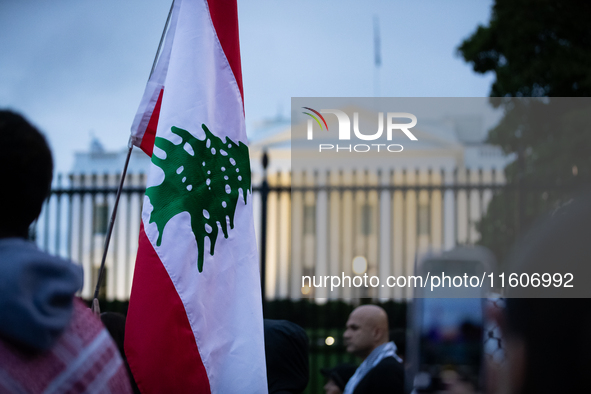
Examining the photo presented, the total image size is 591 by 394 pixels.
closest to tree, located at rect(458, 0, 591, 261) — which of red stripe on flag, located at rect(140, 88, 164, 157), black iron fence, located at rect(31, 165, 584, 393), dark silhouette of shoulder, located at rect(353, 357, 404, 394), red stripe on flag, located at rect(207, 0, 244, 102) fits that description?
black iron fence, located at rect(31, 165, 584, 393)

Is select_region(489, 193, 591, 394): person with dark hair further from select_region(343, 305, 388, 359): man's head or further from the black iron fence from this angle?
the black iron fence

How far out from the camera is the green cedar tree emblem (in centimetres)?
214

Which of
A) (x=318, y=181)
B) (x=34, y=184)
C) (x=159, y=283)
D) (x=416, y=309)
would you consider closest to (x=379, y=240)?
(x=318, y=181)

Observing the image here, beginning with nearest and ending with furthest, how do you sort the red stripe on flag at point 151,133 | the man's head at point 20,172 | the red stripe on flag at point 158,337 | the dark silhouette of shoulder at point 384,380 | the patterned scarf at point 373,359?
1. the man's head at point 20,172
2. the red stripe on flag at point 158,337
3. the red stripe on flag at point 151,133
4. the dark silhouette of shoulder at point 384,380
5. the patterned scarf at point 373,359

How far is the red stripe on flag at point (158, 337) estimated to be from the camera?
76.0 inches

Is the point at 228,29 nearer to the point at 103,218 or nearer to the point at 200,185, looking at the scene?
the point at 200,185

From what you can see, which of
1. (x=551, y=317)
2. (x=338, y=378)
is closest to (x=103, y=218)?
(x=338, y=378)

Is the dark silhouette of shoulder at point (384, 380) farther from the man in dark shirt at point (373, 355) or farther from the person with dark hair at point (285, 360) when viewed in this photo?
the person with dark hair at point (285, 360)

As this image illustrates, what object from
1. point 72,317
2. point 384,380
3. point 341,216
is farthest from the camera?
point 341,216

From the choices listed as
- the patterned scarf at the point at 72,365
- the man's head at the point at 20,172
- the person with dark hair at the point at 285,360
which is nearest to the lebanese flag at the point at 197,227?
the person with dark hair at the point at 285,360

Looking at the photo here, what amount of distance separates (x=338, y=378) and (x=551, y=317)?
3230mm

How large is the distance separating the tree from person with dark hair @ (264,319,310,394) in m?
4.07

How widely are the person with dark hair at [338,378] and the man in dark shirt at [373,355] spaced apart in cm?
34

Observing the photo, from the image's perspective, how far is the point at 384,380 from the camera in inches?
119
